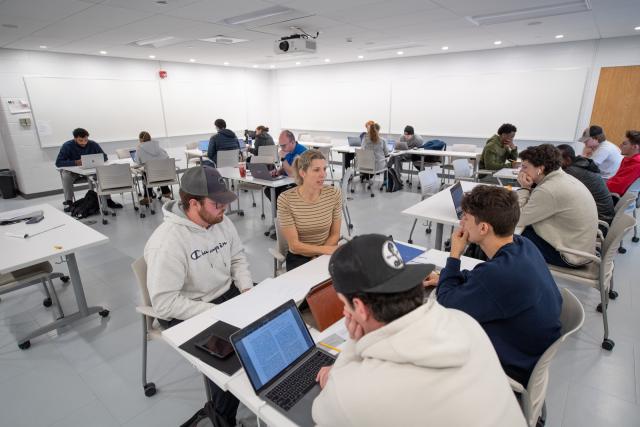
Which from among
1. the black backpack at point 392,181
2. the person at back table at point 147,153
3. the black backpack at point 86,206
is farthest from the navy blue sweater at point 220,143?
the black backpack at point 392,181

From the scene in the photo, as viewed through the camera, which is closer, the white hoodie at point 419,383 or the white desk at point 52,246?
the white hoodie at point 419,383

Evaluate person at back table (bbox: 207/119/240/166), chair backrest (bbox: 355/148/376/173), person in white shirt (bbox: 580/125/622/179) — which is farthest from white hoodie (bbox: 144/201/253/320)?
person in white shirt (bbox: 580/125/622/179)

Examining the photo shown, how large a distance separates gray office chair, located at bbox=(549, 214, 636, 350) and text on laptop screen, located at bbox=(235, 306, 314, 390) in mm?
2139

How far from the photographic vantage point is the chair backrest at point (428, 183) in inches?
161

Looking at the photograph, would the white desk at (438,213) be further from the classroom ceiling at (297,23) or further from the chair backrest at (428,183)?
the classroom ceiling at (297,23)

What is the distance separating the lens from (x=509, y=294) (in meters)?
1.33

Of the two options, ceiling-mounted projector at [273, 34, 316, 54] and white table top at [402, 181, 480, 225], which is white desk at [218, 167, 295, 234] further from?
ceiling-mounted projector at [273, 34, 316, 54]

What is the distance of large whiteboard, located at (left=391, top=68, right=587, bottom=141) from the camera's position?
7.59 meters

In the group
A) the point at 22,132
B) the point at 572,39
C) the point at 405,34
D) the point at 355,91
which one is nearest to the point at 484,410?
the point at 405,34

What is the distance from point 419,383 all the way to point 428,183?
3695mm

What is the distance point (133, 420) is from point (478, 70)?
927cm

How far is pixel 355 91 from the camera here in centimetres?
1056

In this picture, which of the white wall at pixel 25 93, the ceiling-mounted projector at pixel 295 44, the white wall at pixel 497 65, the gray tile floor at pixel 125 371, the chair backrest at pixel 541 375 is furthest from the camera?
the white wall at pixel 497 65

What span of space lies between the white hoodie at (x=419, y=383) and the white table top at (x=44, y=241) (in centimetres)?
240
